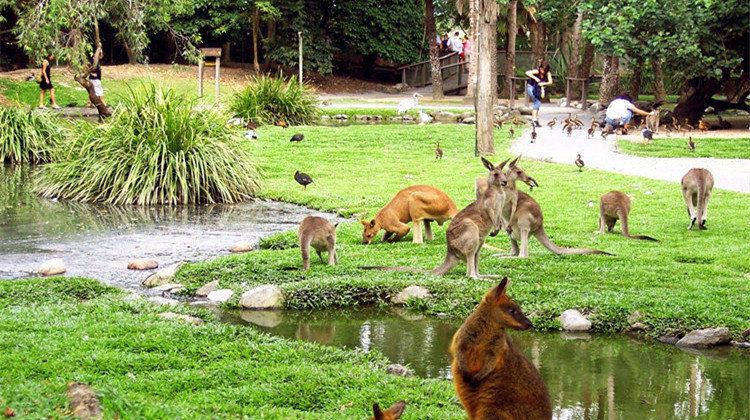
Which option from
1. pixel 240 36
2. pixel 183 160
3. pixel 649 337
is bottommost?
pixel 649 337

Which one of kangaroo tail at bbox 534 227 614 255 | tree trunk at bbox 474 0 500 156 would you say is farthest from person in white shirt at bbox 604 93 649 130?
kangaroo tail at bbox 534 227 614 255

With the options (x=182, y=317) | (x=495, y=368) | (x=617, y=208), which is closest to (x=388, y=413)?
(x=495, y=368)

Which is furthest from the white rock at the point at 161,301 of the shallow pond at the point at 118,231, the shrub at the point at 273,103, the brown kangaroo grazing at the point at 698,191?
the shrub at the point at 273,103

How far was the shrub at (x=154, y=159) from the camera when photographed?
16.1m

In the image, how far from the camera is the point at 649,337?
8203 mm

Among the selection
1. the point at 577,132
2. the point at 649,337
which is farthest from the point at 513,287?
the point at 577,132

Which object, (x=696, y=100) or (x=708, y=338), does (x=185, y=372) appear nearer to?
(x=708, y=338)

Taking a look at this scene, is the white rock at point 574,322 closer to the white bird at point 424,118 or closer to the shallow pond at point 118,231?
the shallow pond at point 118,231

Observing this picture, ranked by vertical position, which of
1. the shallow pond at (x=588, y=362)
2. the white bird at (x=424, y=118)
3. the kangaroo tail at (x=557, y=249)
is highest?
the white bird at (x=424, y=118)

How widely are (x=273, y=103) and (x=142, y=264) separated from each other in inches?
722

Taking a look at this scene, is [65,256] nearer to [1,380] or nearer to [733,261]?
[1,380]

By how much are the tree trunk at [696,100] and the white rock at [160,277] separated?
20.2 metres

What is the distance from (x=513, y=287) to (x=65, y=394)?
196 inches

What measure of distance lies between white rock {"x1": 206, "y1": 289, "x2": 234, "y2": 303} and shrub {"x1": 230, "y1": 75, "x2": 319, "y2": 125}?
1839cm
